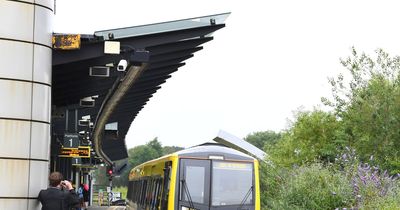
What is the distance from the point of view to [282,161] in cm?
3209

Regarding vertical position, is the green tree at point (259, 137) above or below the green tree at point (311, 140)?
above

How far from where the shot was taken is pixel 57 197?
10.6m

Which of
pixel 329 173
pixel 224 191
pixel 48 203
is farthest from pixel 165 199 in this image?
pixel 329 173

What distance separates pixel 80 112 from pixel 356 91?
1112 centimetres

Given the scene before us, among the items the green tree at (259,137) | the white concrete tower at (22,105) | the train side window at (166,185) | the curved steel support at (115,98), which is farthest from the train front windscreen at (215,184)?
the green tree at (259,137)

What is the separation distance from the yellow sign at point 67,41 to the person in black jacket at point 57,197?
335 centimetres

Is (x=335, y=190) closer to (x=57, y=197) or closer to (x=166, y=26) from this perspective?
(x=166, y=26)

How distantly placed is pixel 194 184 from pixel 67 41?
4457mm

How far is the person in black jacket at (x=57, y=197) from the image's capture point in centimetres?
1063

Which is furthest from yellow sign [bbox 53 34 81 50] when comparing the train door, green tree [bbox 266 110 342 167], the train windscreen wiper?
green tree [bbox 266 110 342 167]

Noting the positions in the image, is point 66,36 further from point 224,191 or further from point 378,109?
point 378,109

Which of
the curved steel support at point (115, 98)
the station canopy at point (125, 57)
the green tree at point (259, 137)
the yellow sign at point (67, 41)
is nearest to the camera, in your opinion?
the yellow sign at point (67, 41)

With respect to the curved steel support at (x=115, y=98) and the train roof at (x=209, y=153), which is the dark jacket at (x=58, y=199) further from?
the curved steel support at (x=115, y=98)

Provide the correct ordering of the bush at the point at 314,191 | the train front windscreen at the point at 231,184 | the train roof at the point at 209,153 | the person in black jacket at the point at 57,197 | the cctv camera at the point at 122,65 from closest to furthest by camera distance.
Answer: the person in black jacket at the point at 57,197
the cctv camera at the point at 122,65
the train front windscreen at the point at 231,184
the train roof at the point at 209,153
the bush at the point at 314,191
